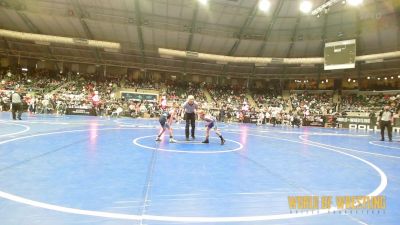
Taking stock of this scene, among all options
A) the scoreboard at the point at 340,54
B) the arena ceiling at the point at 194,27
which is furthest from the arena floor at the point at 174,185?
the scoreboard at the point at 340,54

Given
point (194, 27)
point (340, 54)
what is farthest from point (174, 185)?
point (340, 54)

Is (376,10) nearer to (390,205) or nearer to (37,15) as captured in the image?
(390,205)

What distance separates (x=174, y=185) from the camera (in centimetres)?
461

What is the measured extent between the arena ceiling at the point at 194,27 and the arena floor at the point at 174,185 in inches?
976

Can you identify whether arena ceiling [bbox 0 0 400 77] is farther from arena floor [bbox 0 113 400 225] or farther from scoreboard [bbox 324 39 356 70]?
arena floor [bbox 0 113 400 225]

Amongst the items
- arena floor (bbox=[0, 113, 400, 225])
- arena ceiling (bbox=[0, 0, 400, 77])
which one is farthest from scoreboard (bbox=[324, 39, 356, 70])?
arena floor (bbox=[0, 113, 400, 225])

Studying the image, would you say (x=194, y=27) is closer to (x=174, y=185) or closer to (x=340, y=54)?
(x=340, y=54)

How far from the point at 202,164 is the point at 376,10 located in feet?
102

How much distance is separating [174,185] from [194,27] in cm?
2930

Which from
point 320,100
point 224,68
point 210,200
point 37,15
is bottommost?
point 210,200

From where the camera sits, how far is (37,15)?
95.8 ft

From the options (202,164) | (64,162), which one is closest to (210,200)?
(202,164)

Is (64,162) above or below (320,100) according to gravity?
below

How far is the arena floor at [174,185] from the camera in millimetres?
3342
